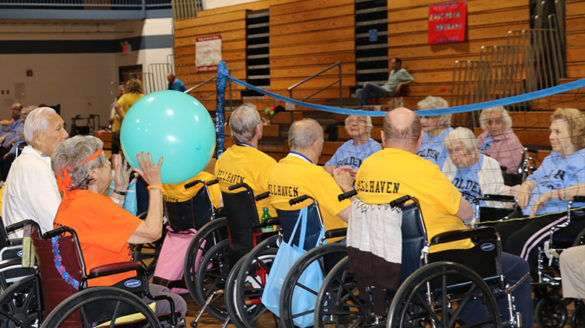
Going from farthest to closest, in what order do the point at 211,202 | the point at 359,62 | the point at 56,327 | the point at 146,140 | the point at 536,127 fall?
the point at 359,62
the point at 536,127
the point at 211,202
the point at 146,140
the point at 56,327

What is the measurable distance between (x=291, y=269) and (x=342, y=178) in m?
1.06

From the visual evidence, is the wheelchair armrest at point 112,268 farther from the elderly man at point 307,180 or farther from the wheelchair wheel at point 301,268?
the elderly man at point 307,180

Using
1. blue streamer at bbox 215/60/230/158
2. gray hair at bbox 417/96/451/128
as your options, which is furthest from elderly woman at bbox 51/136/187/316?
blue streamer at bbox 215/60/230/158

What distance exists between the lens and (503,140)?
4.26 meters

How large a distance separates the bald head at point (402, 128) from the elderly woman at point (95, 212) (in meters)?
0.87

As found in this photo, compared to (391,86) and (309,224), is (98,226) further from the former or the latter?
(391,86)

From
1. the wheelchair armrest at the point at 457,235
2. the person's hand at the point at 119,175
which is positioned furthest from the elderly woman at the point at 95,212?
the person's hand at the point at 119,175

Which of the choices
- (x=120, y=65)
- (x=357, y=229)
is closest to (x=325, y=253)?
(x=357, y=229)

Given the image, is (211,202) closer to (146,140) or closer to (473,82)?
(146,140)

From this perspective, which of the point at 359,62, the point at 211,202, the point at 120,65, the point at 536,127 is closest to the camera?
the point at 211,202

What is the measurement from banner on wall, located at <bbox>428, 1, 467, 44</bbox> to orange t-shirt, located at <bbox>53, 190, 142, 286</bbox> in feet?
21.2

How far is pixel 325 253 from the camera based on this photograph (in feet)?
9.03

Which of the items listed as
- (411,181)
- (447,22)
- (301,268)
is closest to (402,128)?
(411,181)

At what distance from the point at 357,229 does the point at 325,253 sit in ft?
1.08
